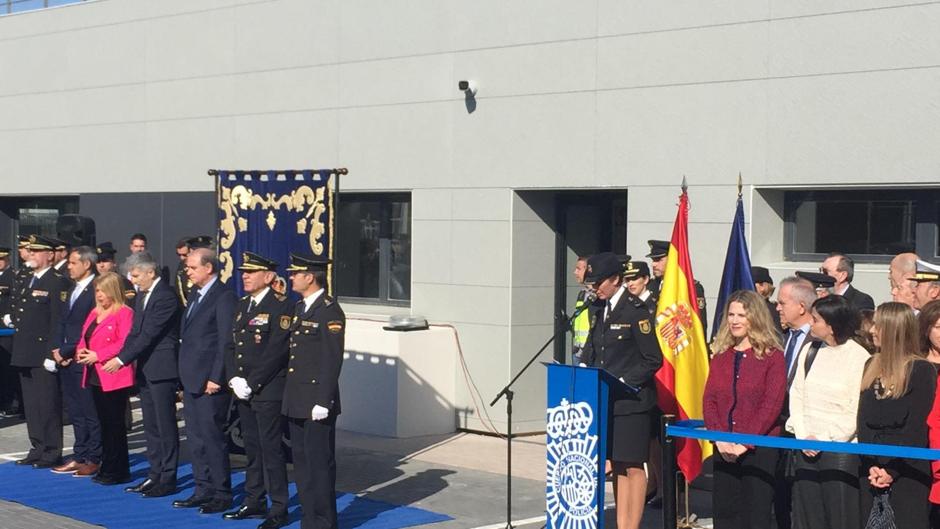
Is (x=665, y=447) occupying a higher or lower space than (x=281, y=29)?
lower

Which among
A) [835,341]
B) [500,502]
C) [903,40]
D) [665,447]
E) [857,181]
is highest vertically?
[903,40]

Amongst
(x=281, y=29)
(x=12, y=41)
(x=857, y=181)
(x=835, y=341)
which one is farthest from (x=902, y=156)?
(x=12, y=41)

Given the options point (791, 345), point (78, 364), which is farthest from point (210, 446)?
point (791, 345)

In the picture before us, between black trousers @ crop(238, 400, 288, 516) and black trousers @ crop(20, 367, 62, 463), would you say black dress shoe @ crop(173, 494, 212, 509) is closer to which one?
black trousers @ crop(238, 400, 288, 516)

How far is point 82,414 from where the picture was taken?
40.1ft

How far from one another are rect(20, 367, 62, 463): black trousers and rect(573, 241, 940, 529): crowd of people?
589 centimetres

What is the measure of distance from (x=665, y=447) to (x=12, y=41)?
15668 millimetres

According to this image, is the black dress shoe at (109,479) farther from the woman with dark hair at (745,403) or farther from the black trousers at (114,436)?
the woman with dark hair at (745,403)

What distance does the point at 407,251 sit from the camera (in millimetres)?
15289

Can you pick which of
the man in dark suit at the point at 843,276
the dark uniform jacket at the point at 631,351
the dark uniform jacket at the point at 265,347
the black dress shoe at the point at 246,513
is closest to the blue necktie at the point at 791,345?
the dark uniform jacket at the point at 631,351

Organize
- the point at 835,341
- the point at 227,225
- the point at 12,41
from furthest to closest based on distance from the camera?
1. the point at 12,41
2. the point at 227,225
3. the point at 835,341

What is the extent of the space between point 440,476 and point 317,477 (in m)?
2.52

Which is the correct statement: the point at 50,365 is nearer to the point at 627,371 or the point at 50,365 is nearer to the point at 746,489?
the point at 627,371

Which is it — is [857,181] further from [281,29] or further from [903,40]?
[281,29]
